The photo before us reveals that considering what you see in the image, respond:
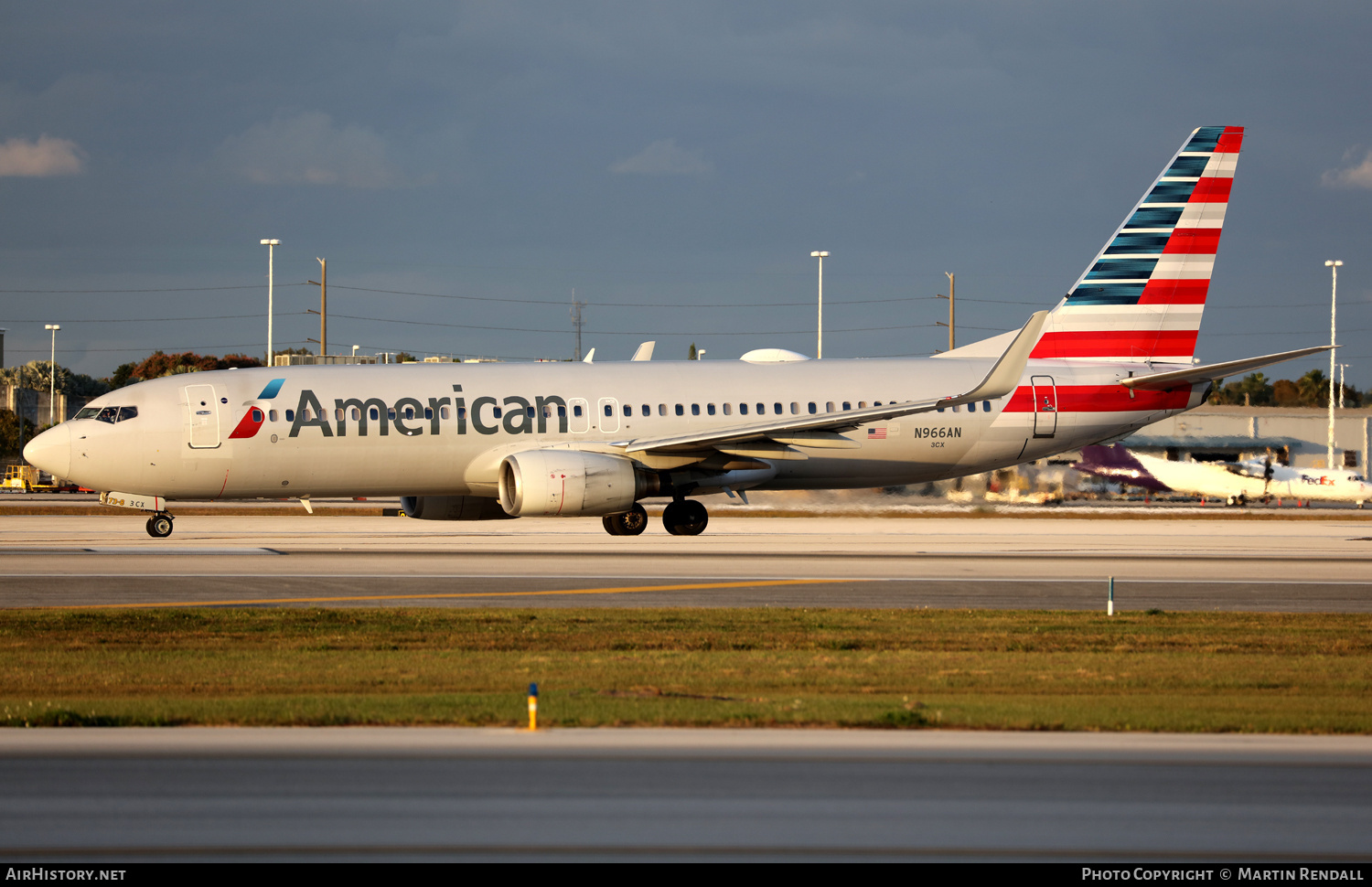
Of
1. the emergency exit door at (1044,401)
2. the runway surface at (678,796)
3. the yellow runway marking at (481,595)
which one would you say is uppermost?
the emergency exit door at (1044,401)

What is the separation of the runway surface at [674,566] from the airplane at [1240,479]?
67.9ft

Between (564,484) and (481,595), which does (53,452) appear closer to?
(564,484)

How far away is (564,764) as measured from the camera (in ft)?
29.8

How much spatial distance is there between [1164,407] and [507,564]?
61.5 feet

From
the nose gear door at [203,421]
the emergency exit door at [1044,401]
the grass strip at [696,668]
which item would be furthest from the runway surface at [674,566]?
the emergency exit door at [1044,401]

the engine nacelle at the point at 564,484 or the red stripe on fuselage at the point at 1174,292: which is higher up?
the red stripe on fuselage at the point at 1174,292

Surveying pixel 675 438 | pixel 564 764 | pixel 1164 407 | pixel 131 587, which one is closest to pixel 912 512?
pixel 1164 407

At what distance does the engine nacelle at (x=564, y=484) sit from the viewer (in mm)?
28422

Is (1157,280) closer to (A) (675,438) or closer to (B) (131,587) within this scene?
(A) (675,438)

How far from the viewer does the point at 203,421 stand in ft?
95.7

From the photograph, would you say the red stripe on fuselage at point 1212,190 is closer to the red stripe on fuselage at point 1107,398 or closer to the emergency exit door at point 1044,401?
the red stripe on fuselage at point 1107,398

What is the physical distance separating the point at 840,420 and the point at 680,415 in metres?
4.35

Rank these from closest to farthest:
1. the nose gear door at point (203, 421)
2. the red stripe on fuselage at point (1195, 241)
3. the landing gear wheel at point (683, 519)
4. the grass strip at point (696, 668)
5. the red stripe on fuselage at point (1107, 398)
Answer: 1. the grass strip at point (696, 668)
2. the nose gear door at point (203, 421)
3. the landing gear wheel at point (683, 519)
4. the red stripe on fuselage at point (1107, 398)
5. the red stripe on fuselage at point (1195, 241)
